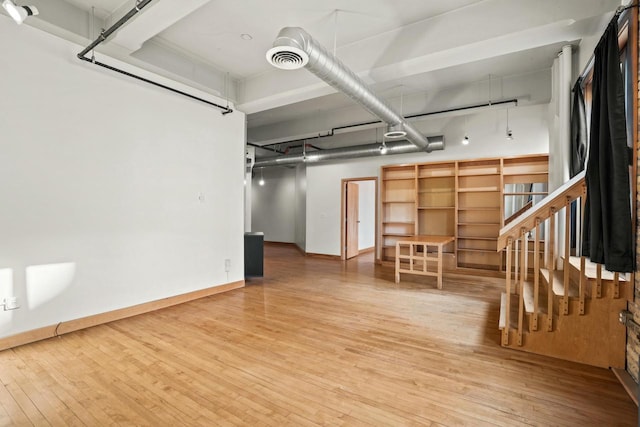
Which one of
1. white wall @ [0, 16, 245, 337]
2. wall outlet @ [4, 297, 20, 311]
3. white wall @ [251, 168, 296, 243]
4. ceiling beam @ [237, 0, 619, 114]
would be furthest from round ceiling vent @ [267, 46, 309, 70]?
white wall @ [251, 168, 296, 243]

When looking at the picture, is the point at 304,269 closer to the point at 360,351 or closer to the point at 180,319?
the point at 180,319

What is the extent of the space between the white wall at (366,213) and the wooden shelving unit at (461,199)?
2022mm

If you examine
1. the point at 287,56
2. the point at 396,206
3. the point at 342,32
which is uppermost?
the point at 342,32

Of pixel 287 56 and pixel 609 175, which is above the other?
pixel 287 56

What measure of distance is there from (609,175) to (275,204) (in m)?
9.38

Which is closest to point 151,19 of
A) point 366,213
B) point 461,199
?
point 461,199

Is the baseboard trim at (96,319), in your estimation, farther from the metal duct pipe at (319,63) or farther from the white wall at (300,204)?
the white wall at (300,204)

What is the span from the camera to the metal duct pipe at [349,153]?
22.1ft

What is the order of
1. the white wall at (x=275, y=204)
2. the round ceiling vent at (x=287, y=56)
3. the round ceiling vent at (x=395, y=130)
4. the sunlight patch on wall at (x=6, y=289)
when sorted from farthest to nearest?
the white wall at (x=275, y=204)
the round ceiling vent at (x=395, y=130)
the sunlight patch on wall at (x=6, y=289)
the round ceiling vent at (x=287, y=56)

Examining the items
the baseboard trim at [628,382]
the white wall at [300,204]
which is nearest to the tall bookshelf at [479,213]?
the baseboard trim at [628,382]

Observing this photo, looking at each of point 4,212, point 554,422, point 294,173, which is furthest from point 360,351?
point 294,173

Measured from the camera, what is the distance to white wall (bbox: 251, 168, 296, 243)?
1059 centimetres

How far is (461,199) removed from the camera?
6605mm

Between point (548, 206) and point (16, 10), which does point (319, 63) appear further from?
point (548, 206)
